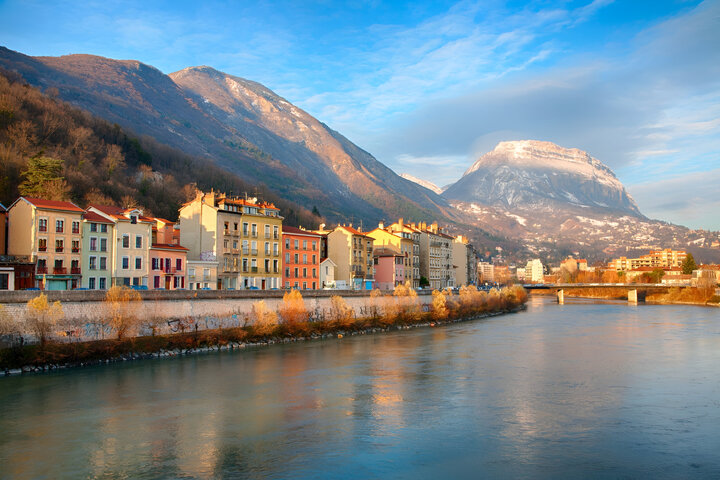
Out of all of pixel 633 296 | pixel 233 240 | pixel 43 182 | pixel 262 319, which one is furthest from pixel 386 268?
pixel 633 296

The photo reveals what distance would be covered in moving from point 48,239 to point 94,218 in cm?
425

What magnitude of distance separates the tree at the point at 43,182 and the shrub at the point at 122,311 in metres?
26.0

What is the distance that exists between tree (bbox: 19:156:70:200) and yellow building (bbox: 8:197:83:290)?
15.6m

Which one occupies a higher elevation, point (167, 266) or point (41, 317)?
point (167, 266)

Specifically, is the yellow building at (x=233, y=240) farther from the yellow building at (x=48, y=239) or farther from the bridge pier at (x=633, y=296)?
the bridge pier at (x=633, y=296)

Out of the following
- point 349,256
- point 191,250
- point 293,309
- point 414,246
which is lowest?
point 293,309

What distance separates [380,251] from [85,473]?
70.1 meters

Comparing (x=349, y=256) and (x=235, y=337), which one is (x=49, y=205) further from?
(x=349, y=256)

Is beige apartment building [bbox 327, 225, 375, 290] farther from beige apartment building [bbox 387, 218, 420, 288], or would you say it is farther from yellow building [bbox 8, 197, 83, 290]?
yellow building [bbox 8, 197, 83, 290]

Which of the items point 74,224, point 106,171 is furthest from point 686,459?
point 106,171

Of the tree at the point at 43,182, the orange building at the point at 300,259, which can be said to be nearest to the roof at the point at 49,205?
the tree at the point at 43,182

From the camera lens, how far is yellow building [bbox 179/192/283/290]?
196ft

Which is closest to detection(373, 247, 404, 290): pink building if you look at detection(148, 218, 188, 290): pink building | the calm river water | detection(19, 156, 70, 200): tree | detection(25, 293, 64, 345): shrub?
detection(148, 218, 188, 290): pink building

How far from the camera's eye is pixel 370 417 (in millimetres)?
25719
